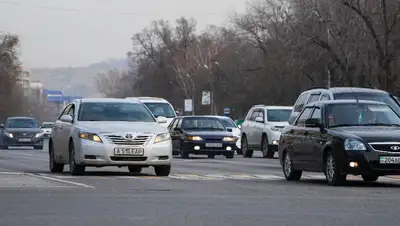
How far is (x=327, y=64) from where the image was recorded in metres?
73.7

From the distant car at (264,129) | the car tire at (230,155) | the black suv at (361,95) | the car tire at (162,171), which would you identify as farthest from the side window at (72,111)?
the distant car at (264,129)

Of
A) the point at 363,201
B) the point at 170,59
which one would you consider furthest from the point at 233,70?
the point at 363,201

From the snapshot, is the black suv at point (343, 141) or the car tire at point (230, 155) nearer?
the black suv at point (343, 141)

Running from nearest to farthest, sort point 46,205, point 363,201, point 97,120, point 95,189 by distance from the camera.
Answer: point 46,205
point 363,201
point 95,189
point 97,120

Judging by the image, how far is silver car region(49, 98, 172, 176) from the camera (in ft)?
70.8

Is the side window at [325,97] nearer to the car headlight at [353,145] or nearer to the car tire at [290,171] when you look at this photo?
the car tire at [290,171]

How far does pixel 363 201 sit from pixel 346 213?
6.98ft

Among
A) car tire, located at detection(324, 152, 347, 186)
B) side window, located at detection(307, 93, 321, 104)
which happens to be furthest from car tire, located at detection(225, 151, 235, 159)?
car tire, located at detection(324, 152, 347, 186)

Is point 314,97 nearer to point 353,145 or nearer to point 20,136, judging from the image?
point 353,145

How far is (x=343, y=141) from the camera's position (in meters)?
18.9

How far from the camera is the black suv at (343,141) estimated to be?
1866 centimetres

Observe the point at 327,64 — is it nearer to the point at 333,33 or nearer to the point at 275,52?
the point at 333,33

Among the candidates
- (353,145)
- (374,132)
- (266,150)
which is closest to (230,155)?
(266,150)

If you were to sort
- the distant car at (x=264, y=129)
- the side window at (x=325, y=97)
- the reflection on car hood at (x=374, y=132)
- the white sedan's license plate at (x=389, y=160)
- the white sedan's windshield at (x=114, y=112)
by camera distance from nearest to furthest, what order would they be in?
1. the white sedan's license plate at (x=389, y=160)
2. the reflection on car hood at (x=374, y=132)
3. the white sedan's windshield at (x=114, y=112)
4. the side window at (x=325, y=97)
5. the distant car at (x=264, y=129)
